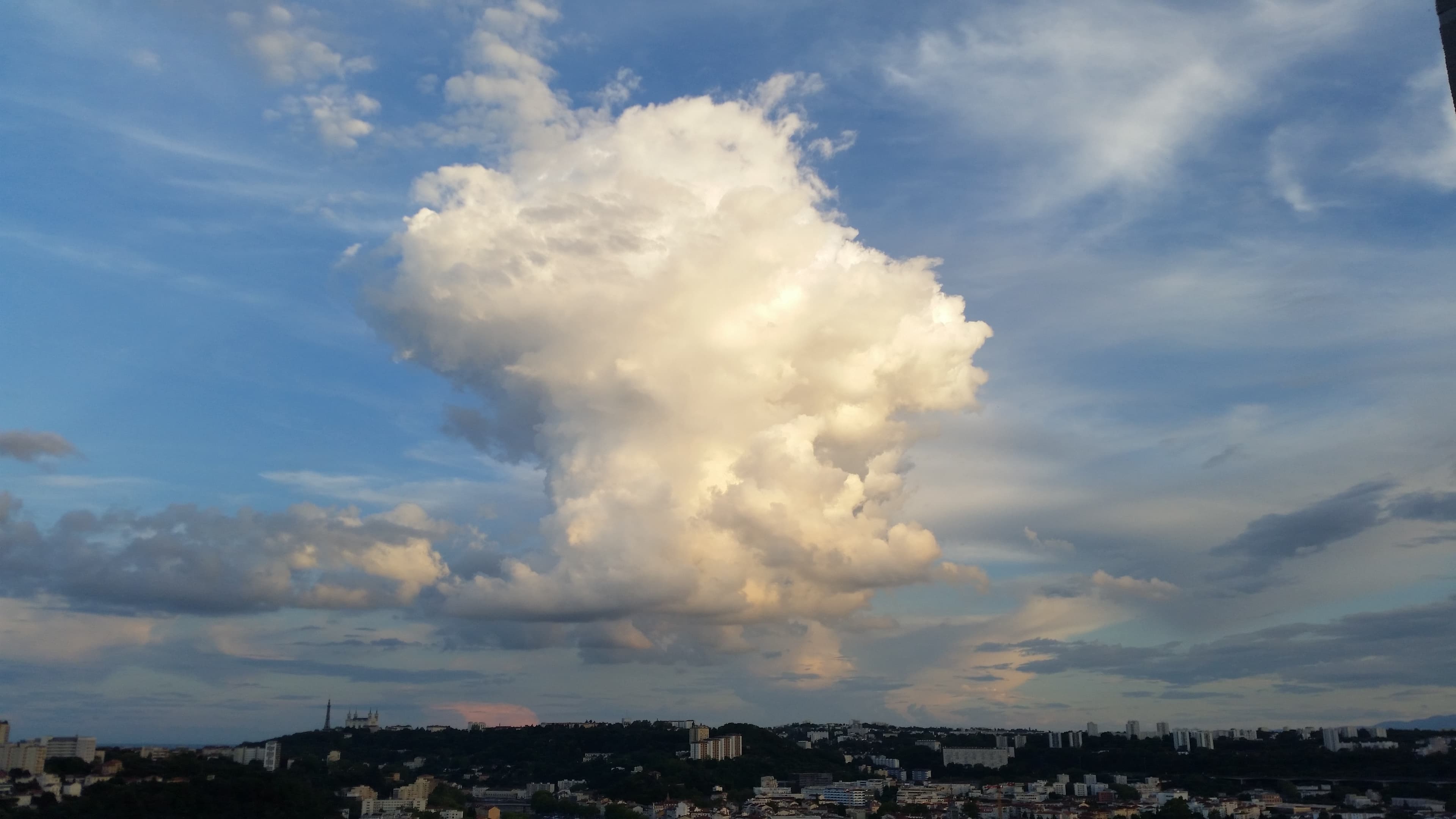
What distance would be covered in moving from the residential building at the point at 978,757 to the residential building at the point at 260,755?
Answer: 3046 inches

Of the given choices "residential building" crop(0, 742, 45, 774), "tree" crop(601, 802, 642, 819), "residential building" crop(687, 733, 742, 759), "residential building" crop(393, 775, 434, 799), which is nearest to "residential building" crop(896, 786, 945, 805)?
"tree" crop(601, 802, 642, 819)

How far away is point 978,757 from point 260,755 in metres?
81.3

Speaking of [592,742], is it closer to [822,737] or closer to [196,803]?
[822,737]

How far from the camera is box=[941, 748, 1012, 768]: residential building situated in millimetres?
131125

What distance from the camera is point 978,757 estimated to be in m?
132

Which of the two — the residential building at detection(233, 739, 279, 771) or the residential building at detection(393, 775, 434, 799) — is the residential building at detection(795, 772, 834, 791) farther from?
the residential building at detection(233, 739, 279, 771)

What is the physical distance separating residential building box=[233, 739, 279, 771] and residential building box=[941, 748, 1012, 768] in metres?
77.4

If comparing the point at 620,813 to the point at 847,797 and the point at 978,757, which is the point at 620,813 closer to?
the point at 847,797

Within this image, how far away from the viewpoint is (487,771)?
→ 120m

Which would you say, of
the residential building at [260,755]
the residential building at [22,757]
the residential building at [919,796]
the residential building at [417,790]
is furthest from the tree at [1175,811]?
the residential building at [22,757]

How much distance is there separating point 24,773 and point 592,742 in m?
70.0

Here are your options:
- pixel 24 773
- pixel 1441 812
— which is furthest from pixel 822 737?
pixel 24 773

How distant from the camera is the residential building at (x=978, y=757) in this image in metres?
131

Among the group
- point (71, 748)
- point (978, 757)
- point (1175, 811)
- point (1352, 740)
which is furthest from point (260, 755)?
point (1352, 740)
